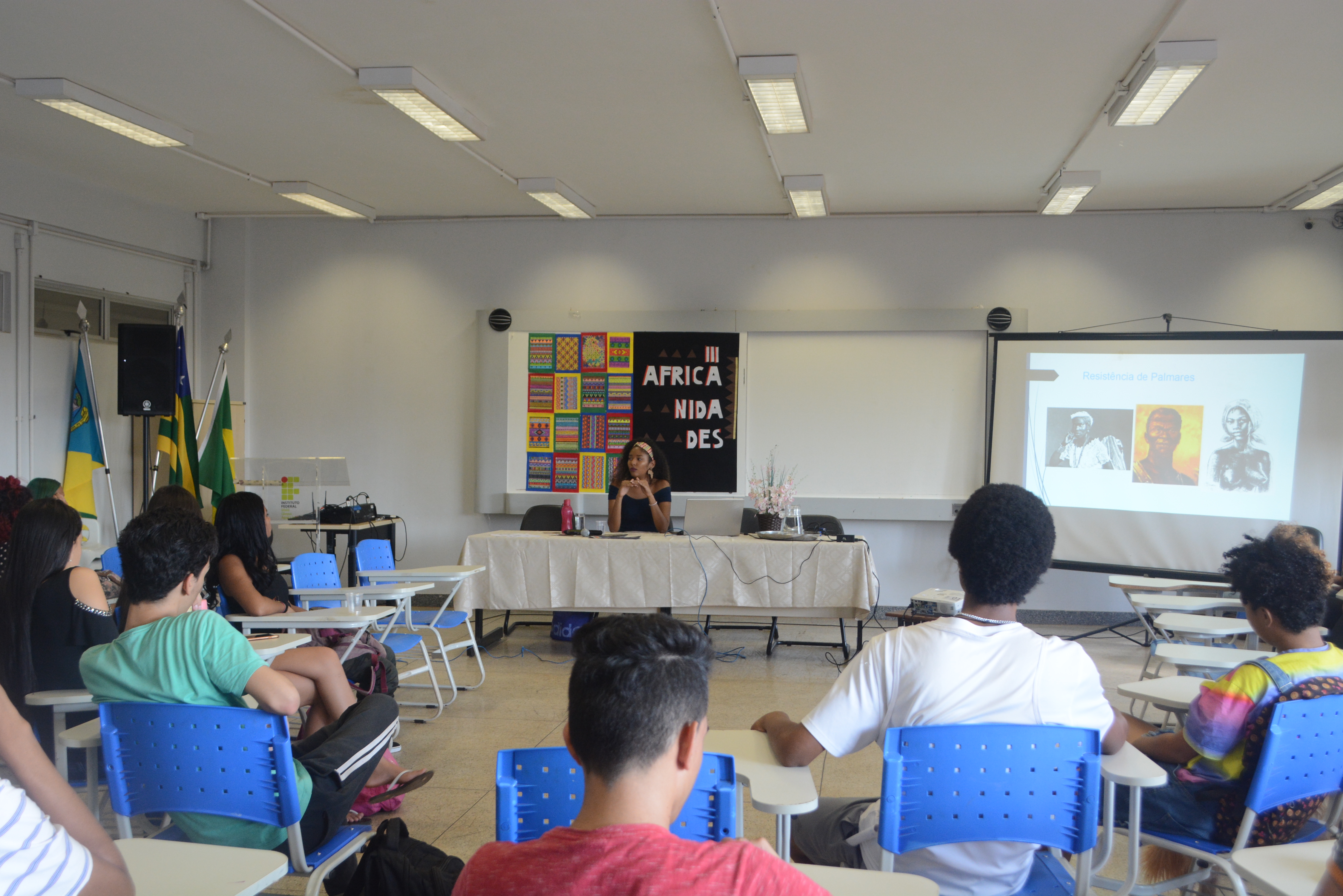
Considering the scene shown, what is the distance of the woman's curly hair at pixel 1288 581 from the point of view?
7.09 feet

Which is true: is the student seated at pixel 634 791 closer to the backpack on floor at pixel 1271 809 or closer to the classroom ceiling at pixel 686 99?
the backpack on floor at pixel 1271 809

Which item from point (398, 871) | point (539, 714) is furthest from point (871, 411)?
point (398, 871)

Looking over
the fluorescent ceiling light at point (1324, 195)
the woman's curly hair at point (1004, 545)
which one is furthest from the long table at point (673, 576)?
the fluorescent ceiling light at point (1324, 195)

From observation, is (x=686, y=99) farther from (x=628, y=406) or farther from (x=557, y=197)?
(x=628, y=406)

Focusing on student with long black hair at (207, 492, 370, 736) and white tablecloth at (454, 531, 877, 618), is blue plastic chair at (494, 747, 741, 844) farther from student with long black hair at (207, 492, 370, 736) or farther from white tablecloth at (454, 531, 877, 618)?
white tablecloth at (454, 531, 877, 618)

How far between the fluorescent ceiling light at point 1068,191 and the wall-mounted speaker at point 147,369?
6209 mm

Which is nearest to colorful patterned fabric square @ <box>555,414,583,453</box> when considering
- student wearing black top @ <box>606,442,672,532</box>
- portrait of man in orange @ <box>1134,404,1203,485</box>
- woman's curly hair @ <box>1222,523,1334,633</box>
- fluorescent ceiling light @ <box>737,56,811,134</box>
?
student wearing black top @ <box>606,442,672,532</box>

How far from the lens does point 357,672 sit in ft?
12.3

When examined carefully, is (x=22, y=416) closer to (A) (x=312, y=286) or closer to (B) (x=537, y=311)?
(A) (x=312, y=286)

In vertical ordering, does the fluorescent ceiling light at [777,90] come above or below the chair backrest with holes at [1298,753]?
above

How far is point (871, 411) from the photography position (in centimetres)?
697

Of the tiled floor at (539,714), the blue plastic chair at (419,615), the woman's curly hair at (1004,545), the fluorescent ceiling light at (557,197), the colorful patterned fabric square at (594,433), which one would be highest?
the fluorescent ceiling light at (557,197)

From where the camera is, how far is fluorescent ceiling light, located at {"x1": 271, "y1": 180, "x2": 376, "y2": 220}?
6359 millimetres

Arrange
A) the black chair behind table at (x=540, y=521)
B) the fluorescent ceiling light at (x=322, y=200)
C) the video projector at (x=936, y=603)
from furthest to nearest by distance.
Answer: the black chair behind table at (x=540, y=521), the fluorescent ceiling light at (x=322, y=200), the video projector at (x=936, y=603)
